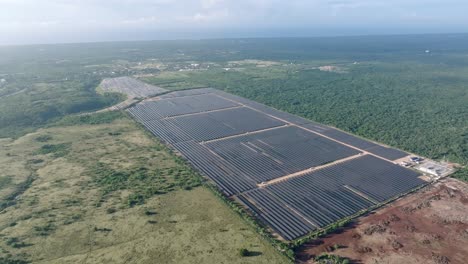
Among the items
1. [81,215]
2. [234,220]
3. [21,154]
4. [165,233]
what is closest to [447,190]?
[234,220]

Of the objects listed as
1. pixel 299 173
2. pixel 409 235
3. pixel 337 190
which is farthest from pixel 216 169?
pixel 409 235

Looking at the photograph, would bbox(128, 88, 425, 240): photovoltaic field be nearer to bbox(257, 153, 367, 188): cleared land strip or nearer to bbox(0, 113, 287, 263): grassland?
bbox(257, 153, 367, 188): cleared land strip

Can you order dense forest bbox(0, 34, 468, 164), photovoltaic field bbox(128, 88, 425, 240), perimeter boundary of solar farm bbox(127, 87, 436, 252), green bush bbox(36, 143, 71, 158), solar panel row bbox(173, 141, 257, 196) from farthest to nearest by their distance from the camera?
dense forest bbox(0, 34, 468, 164) → green bush bbox(36, 143, 71, 158) → solar panel row bbox(173, 141, 257, 196) → photovoltaic field bbox(128, 88, 425, 240) → perimeter boundary of solar farm bbox(127, 87, 436, 252)

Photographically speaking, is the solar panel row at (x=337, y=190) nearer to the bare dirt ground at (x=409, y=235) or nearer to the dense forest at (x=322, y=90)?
the bare dirt ground at (x=409, y=235)

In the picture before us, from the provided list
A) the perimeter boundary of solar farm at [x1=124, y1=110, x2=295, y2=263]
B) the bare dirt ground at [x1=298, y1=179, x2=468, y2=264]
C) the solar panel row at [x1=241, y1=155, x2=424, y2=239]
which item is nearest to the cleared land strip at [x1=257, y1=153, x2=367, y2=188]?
the solar panel row at [x1=241, y1=155, x2=424, y2=239]

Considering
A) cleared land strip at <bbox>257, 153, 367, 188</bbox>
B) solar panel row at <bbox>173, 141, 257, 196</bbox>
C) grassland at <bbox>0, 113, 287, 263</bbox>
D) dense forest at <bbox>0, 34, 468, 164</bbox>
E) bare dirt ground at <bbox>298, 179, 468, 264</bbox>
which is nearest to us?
bare dirt ground at <bbox>298, 179, 468, 264</bbox>

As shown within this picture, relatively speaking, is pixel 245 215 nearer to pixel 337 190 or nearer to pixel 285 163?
pixel 337 190

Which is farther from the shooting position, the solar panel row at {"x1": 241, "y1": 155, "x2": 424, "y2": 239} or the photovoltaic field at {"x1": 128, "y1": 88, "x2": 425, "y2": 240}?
the photovoltaic field at {"x1": 128, "y1": 88, "x2": 425, "y2": 240}
